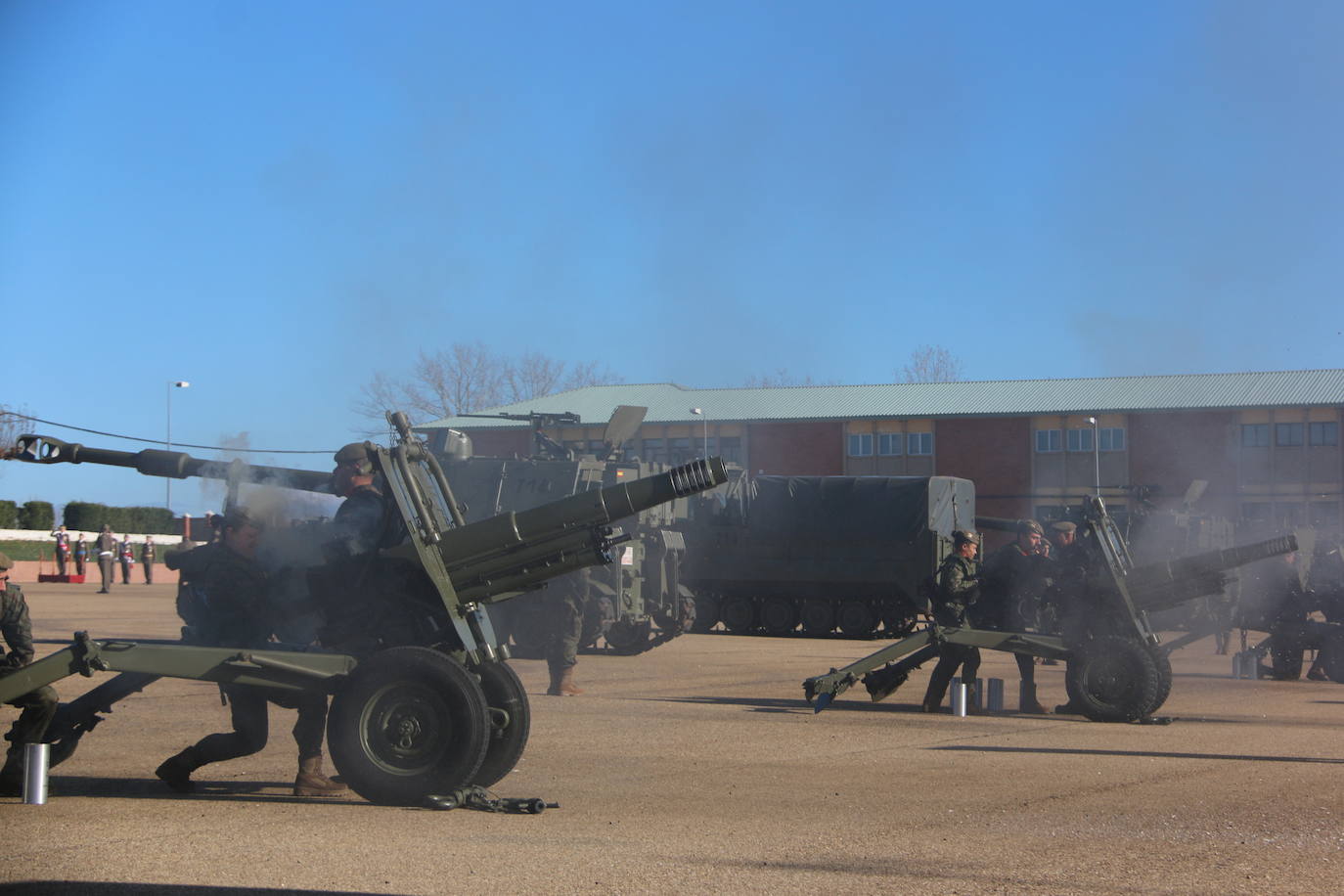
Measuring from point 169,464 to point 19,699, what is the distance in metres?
2.69

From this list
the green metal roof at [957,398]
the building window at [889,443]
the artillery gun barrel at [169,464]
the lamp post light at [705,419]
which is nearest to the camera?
the artillery gun barrel at [169,464]

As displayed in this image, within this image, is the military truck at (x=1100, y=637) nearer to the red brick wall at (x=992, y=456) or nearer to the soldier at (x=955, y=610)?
the soldier at (x=955, y=610)

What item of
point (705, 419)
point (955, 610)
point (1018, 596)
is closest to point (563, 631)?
point (955, 610)

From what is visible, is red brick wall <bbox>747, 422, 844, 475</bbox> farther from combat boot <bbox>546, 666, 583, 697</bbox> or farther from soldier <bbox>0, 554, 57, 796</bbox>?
soldier <bbox>0, 554, 57, 796</bbox>

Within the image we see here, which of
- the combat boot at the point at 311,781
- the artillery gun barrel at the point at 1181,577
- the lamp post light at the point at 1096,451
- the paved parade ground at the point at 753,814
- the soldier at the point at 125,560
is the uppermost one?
the lamp post light at the point at 1096,451

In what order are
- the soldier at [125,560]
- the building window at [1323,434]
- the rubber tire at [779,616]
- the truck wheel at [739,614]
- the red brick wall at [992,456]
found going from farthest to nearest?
the red brick wall at [992,456], the building window at [1323,434], the soldier at [125,560], the truck wheel at [739,614], the rubber tire at [779,616]

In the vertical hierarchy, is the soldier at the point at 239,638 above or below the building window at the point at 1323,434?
below

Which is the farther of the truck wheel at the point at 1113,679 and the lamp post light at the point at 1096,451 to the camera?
the lamp post light at the point at 1096,451

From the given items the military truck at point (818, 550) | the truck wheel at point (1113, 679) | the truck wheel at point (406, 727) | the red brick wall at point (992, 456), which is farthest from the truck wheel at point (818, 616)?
the red brick wall at point (992, 456)

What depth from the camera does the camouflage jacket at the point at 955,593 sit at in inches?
→ 557

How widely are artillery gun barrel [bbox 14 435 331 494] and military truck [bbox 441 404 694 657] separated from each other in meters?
7.90

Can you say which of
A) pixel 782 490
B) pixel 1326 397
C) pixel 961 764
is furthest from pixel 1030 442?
pixel 961 764

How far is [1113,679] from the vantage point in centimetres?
1325

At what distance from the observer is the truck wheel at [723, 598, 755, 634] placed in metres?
30.5
